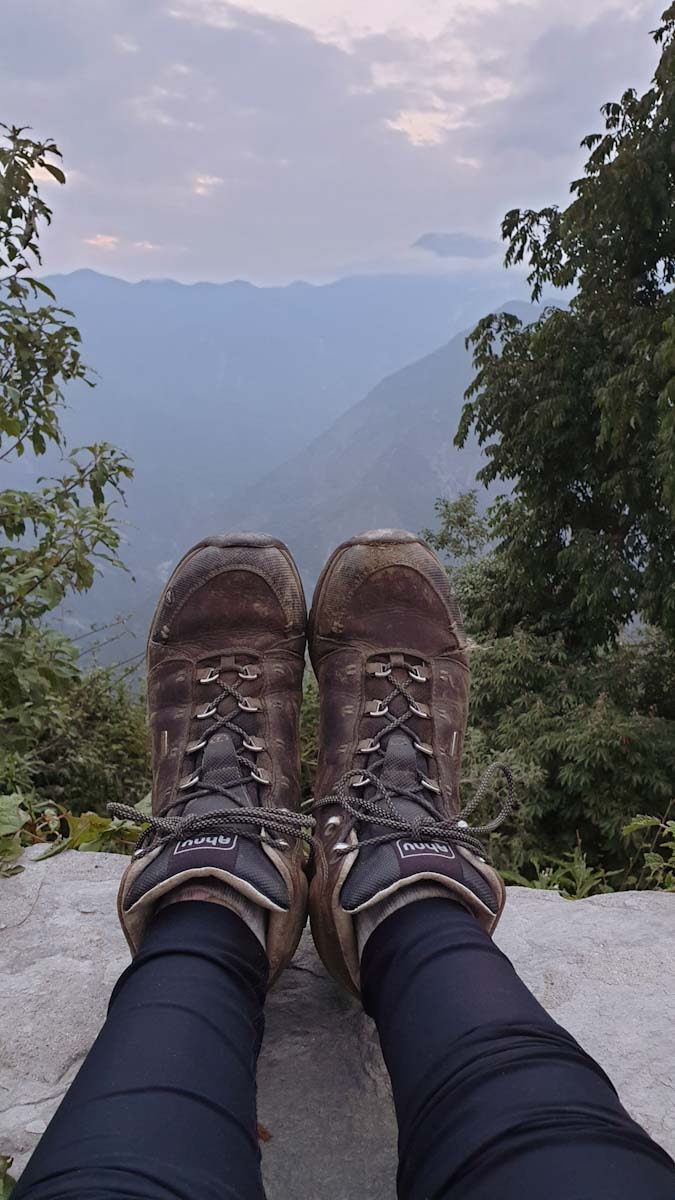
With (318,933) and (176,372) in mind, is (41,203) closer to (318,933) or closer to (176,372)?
(318,933)

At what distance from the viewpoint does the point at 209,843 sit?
1214 millimetres

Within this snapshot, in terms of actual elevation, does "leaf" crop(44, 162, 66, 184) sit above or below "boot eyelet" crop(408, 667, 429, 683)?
above

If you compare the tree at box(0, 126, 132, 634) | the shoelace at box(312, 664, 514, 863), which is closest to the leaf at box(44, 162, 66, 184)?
the tree at box(0, 126, 132, 634)

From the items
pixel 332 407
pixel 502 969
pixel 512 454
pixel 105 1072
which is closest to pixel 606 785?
pixel 512 454

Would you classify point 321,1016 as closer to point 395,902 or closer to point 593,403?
point 395,902

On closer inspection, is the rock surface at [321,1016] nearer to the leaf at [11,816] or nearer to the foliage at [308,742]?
the leaf at [11,816]

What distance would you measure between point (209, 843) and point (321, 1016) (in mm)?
360

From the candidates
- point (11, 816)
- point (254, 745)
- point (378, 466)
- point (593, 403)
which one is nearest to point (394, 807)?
point (254, 745)

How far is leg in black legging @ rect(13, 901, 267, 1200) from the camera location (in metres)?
0.70

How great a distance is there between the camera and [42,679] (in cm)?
203

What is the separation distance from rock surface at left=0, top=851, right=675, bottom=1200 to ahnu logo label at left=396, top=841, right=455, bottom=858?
299mm

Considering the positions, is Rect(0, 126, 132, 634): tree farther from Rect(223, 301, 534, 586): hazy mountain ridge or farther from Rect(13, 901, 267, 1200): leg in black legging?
Rect(223, 301, 534, 586): hazy mountain ridge

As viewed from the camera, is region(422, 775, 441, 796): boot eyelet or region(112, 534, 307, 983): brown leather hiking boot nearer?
region(112, 534, 307, 983): brown leather hiking boot

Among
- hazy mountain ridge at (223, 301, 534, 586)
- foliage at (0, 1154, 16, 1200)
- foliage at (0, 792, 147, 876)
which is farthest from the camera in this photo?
hazy mountain ridge at (223, 301, 534, 586)
